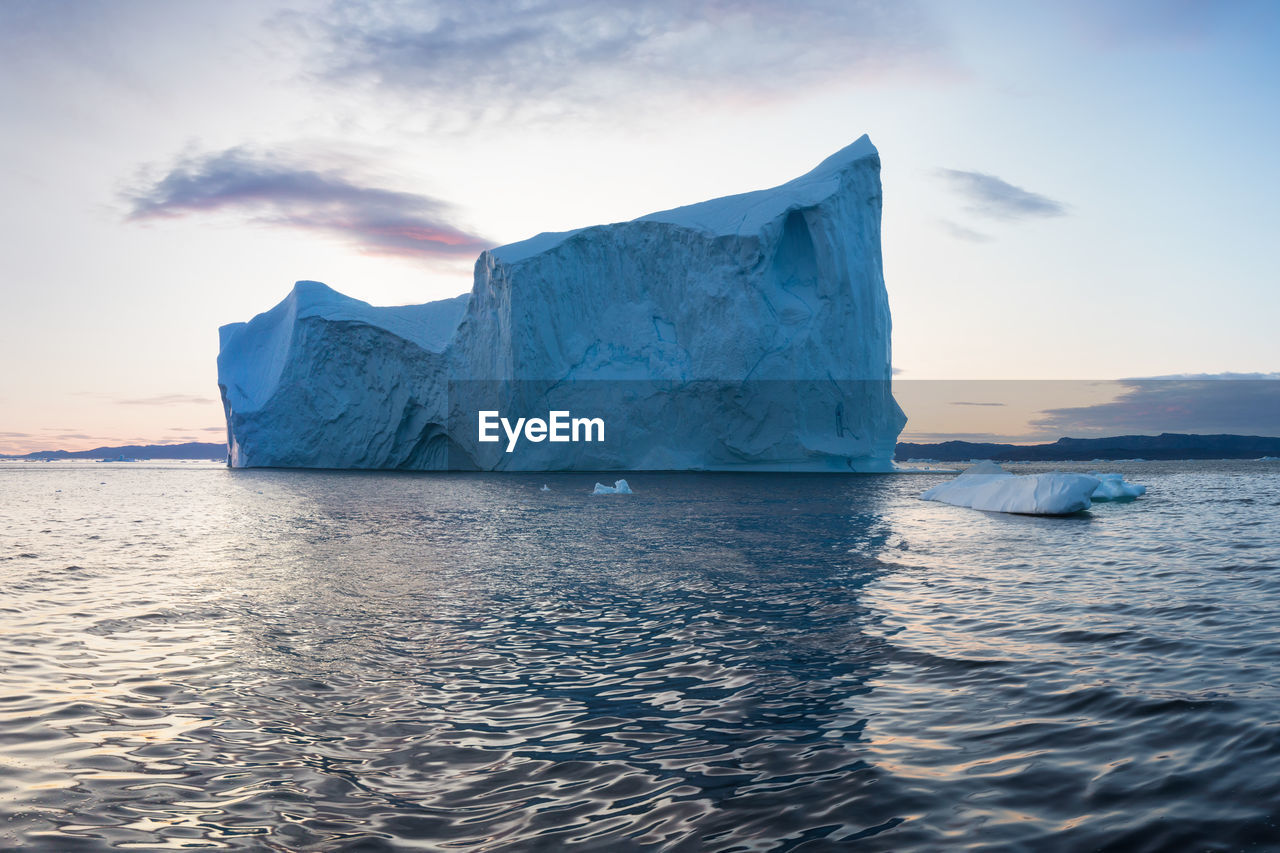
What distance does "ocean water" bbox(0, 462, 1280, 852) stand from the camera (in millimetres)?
2816

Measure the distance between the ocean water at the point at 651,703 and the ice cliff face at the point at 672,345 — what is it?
2238 cm

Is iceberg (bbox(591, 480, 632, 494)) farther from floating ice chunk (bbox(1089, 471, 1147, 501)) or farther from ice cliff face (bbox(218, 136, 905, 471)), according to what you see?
floating ice chunk (bbox(1089, 471, 1147, 501))

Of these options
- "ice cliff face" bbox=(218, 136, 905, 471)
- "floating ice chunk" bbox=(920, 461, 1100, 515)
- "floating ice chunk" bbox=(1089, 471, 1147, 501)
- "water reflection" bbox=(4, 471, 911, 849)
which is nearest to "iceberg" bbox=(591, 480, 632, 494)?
"floating ice chunk" bbox=(920, 461, 1100, 515)

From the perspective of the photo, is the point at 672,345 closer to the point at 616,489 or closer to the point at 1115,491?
the point at 616,489

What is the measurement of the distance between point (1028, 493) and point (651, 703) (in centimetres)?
1462

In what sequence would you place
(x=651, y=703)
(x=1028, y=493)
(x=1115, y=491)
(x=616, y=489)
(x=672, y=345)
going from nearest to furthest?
(x=651, y=703) < (x=1028, y=493) < (x=1115, y=491) < (x=616, y=489) < (x=672, y=345)

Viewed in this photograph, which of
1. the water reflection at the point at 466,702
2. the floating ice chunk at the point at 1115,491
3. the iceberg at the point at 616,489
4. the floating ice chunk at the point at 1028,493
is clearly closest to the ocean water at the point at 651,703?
the water reflection at the point at 466,702

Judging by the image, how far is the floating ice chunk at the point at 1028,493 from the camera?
15414mm

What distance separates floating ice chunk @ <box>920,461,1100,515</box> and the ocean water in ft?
17.5

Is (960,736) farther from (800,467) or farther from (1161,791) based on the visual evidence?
(800,467)

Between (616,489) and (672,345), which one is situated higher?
(672,345)

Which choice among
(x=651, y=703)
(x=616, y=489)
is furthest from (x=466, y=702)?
(x=616, y=489)

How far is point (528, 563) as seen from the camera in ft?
33.0

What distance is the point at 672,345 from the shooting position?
33.9 meters
